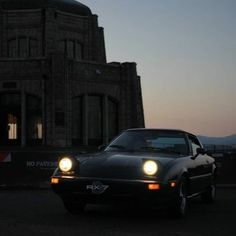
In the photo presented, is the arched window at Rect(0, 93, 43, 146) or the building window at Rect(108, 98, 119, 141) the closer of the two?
the arched window at Rect(0, 93, 43, 146)

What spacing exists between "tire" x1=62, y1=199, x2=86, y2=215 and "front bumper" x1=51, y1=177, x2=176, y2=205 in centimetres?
61

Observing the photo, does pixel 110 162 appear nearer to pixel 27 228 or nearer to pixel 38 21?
pixel 27 228

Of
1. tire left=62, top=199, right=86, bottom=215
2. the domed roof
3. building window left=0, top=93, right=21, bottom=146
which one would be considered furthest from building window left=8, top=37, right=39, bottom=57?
tire left=62, top=199, right=86, bottom=215

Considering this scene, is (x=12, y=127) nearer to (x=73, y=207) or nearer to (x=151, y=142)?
(x=151, y=142)

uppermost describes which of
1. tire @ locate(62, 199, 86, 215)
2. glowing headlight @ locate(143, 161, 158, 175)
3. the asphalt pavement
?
glowing headlight @ locate(143, 161, 158, 175)

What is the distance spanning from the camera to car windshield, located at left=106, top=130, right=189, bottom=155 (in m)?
8.81

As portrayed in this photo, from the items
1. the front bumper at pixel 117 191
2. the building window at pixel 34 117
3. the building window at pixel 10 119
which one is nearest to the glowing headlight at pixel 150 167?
the front bumper at pixel 117 191

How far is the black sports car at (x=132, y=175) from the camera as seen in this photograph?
24.2 ft

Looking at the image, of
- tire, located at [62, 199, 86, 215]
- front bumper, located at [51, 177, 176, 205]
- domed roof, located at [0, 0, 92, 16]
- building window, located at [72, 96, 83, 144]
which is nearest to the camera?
front bumper, located at [51, 177, 176, 205]

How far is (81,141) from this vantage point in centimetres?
3684

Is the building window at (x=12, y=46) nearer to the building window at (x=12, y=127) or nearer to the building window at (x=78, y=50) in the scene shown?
the building window at (x=78, y=50)

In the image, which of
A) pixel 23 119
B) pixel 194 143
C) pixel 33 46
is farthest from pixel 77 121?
pixel 194 143

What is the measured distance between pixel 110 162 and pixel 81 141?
29.2m

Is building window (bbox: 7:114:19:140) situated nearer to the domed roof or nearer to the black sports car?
the domed roof
